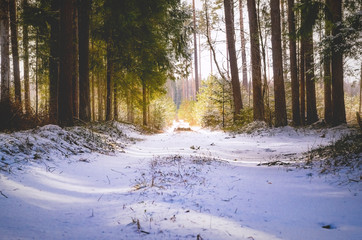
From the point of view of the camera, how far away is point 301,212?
7.36ft

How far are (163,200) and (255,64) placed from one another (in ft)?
39.4

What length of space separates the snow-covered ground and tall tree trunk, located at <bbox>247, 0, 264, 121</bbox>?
880 cm

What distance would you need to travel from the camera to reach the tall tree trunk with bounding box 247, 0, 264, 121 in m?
11.8

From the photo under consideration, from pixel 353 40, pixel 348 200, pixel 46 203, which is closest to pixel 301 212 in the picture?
pixel 348 200

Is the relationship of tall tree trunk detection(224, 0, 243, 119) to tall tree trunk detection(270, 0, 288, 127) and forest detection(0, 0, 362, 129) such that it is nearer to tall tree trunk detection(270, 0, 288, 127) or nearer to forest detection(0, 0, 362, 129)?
forest detection(0, 0, 362, 129)

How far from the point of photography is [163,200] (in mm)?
2508

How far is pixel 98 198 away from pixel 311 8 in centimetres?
587

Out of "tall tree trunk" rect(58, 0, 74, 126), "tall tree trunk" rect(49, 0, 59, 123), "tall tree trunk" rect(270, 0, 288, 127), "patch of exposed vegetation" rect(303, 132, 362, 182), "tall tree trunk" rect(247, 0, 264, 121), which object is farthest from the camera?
"tall tree trunk" rect(247, 0, 264, 121)

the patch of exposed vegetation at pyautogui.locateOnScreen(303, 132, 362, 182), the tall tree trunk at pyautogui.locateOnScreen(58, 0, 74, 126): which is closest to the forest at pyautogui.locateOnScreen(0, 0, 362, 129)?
the tall tree trunk at pyautogui.locateOnScreen(58, 0, 74, 126)

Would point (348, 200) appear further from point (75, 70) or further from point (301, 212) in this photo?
point (75, 70)

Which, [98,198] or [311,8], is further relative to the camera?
[311,8]

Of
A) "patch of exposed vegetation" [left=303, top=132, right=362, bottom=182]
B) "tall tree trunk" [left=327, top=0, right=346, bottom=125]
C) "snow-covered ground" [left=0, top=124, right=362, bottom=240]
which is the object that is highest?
"tall tree trunk" [left=327, top=0, right=346, bottom=125]

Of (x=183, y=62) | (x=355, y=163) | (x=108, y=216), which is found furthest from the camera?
(x=183, y=62)

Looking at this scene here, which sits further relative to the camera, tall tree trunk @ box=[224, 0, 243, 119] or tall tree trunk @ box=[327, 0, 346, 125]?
tall tree trunk @ box=[224, 0, 243, 119]
